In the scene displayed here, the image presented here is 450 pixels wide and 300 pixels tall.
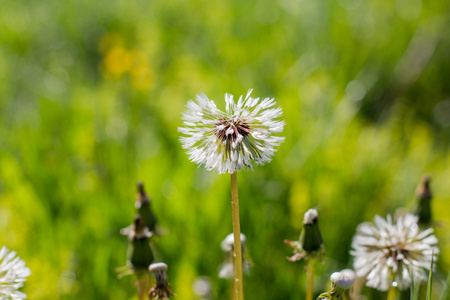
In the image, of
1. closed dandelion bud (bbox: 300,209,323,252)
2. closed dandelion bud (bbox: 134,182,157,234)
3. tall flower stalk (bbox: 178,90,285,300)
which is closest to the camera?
tall flower stalk (bbox: 178,90,285,300)

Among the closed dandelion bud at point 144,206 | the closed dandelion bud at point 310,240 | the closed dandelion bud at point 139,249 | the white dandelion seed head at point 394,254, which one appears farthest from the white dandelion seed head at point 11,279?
the white dandelion seed head at point 394,254

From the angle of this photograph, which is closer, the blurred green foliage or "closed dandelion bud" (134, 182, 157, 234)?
"closed dandelion bud" (134, 182, 157, 234)

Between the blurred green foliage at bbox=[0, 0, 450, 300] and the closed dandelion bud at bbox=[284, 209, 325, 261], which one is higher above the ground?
the blurred green foliage at bbox=[0, 0, 450, 300]

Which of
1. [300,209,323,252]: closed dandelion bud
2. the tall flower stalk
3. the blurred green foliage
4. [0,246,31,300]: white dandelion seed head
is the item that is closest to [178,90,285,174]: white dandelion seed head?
the tall flower stalk

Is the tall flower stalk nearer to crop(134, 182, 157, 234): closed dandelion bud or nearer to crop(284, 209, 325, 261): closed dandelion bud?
crop(284, 209, 325, 261): closed dandelion bud

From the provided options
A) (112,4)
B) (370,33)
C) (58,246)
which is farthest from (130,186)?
(112,4)

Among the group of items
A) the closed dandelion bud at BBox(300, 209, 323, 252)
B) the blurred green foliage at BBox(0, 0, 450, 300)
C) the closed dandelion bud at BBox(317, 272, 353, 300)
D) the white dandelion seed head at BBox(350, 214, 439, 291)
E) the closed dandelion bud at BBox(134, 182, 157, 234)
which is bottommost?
the closed dandelion bud at BBox(317, 272, 353, 300)
